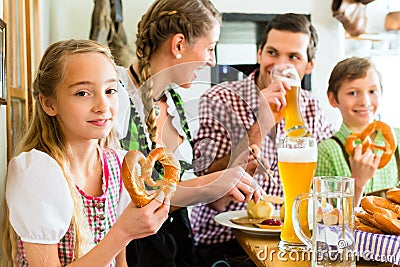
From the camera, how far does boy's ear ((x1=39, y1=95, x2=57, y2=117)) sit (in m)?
1.31

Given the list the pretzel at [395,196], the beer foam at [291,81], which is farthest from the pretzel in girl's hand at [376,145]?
the pretzel at [395,196]

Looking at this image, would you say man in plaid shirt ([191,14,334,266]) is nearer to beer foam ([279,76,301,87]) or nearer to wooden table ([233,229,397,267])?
beer foam ([279,76,301,87])

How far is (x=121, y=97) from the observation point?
160 cm

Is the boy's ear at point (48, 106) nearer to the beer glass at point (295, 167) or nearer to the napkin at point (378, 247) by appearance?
the beer glass at point (295, 167)

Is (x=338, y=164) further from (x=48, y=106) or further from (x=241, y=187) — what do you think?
(x=48, y=106)

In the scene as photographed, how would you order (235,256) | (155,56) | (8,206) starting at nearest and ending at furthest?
(8,206), (155,56), (235,256)

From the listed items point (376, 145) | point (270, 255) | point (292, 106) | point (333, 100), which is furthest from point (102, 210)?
point (333, 100)

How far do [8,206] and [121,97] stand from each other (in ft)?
1.65

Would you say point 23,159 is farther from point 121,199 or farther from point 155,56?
point 155,56

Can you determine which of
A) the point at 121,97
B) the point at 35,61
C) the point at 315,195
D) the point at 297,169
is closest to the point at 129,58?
the point at 35,61

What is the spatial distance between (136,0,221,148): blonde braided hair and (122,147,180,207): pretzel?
0.53 m

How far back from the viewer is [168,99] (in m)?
1.82

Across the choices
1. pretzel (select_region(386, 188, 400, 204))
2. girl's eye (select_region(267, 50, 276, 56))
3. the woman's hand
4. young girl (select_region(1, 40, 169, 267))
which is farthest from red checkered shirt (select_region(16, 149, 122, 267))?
girl's eye (select_region(267, 50, 276, 56))

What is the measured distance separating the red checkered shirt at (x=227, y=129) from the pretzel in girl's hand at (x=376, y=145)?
310mm
